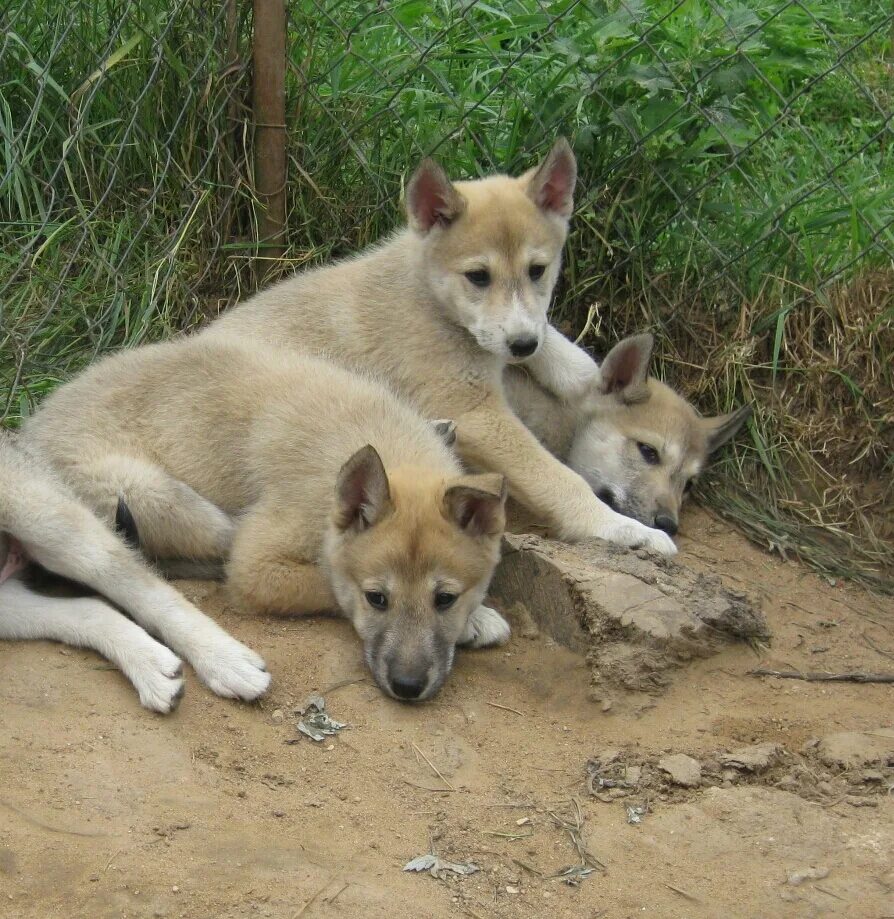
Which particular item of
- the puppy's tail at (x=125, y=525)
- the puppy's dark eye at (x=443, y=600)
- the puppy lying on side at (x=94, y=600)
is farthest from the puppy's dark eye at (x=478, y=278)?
the puppy lying on side at (x=94, y=600)

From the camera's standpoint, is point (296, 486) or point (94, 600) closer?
point (94, 600)

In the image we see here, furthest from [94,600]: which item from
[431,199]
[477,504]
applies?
[431,199]

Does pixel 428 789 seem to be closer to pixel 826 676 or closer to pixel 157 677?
pixel 157 677

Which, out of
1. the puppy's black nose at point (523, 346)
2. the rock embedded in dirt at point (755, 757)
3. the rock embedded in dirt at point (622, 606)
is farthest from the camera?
the puppy's black nose at point (523, 346)

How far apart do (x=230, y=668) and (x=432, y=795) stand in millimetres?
828

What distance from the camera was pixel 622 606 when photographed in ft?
14.9

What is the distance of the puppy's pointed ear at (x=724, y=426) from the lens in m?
5.89

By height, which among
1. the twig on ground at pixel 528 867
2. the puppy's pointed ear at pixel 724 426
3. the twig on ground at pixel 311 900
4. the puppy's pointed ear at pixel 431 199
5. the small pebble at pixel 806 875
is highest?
the puppy's pointed ear at pixel 431 199

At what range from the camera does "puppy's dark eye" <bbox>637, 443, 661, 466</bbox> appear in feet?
19.4

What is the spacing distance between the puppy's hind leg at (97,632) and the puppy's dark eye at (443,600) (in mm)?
879

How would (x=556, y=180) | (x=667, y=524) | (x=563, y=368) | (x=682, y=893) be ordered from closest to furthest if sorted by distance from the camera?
(x=682, y=893)
(x=667, y=524)
(x=556, y=180)
(x=563, y=368)

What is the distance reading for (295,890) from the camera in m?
3.17

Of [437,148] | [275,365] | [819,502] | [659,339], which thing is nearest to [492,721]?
[275,365]

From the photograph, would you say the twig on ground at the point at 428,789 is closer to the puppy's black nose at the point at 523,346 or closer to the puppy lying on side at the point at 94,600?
the puppy lying on side at the point at 94,600
